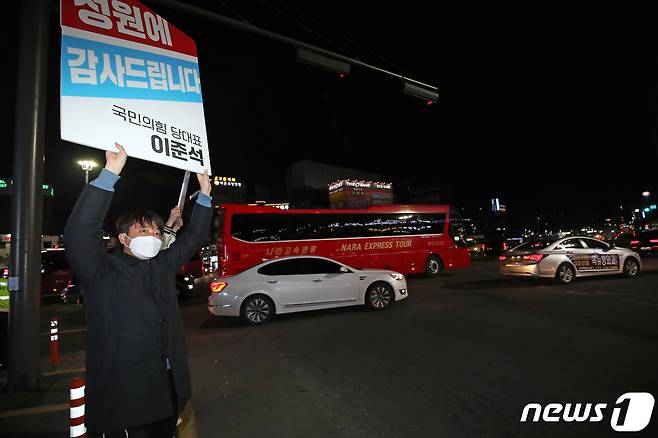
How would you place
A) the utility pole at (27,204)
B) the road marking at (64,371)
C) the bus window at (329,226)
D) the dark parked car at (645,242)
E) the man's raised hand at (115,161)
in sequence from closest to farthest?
the man's raised hand at (115,161) → the utility pole at (27,204) → the road marking at (64,371) → the bus window at (329,226) → the dark parked car at (645,242)

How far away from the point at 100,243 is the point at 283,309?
674 cm

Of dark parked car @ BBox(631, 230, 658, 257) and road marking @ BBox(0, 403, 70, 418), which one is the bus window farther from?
dark parked car @ BBox(631, 230, 658, 257)

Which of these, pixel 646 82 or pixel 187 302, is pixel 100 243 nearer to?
pixel 187 302

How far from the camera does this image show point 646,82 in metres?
57.8

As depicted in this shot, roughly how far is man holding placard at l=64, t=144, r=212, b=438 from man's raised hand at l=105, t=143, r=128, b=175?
0.5 inches

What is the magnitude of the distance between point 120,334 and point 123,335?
0.7 inches

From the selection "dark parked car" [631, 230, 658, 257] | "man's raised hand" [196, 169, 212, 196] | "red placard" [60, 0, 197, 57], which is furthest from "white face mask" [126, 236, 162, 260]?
"dark parked car" [631, 230, 658, 257]

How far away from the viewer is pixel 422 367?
5020 millimetres

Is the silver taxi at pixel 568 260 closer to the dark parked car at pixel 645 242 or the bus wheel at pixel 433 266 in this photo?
the bus wheel at pixel 433 266

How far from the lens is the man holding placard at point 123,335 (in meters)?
1.91

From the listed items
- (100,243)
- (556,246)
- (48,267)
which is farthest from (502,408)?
(48,267)

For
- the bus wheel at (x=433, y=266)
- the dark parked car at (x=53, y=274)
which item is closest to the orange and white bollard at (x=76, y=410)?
the dark parked car at (x=53, y=274)

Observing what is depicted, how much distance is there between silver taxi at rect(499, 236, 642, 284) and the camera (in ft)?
38.6

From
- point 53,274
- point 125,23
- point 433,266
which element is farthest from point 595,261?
point 53,274
